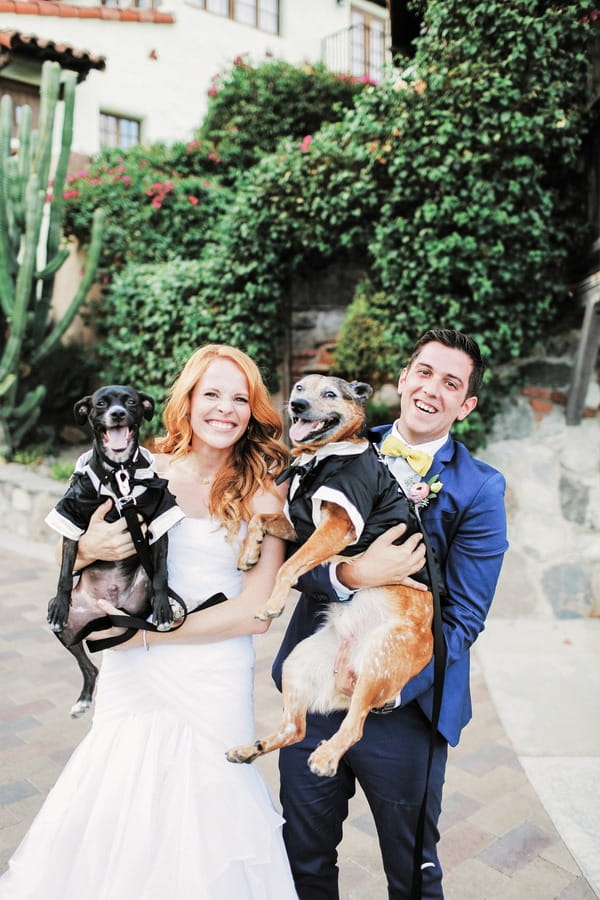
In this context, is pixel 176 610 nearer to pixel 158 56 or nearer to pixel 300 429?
pixel 300 429

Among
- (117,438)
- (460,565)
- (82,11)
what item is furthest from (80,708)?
(82,11)

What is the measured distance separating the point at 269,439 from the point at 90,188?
9.24m

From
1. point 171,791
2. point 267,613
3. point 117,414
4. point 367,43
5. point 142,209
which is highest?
point 367,43

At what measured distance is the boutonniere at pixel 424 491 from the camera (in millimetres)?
1869

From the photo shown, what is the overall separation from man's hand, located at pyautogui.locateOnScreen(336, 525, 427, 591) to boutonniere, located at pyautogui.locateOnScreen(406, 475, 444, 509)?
131mm

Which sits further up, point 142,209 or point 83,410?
point 142,209

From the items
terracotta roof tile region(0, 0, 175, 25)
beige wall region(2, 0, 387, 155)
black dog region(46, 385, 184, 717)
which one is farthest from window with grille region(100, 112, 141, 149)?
black dog region(46, 385, 184, 717)

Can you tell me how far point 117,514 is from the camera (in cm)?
192

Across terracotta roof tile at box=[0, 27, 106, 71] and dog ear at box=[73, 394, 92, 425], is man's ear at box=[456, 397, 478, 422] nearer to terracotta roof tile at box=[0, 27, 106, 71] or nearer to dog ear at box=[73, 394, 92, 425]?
dog ear at box=[73, 394, 92, 425]

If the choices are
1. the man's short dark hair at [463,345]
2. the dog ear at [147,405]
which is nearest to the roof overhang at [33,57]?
the dog ear at [147,405]

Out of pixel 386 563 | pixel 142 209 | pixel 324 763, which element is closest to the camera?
pixel 324 763

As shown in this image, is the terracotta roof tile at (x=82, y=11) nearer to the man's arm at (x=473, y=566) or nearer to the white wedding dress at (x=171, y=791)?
the white wedding dress at (x=171, y=791)

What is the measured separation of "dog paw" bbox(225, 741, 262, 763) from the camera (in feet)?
5.54

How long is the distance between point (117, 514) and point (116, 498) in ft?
0.21
